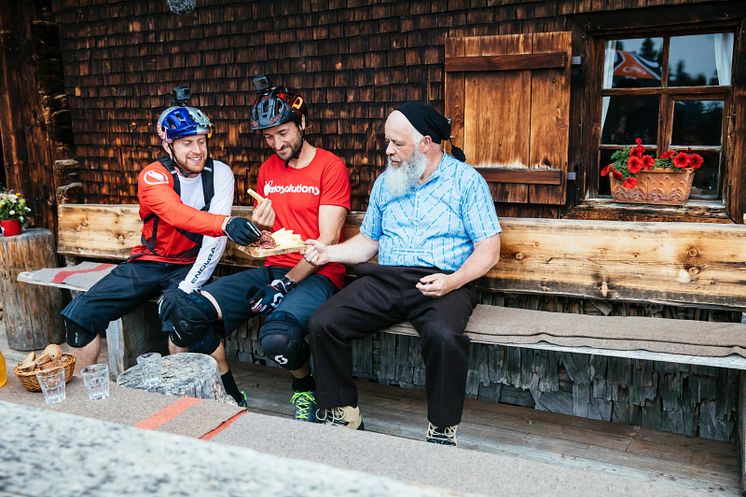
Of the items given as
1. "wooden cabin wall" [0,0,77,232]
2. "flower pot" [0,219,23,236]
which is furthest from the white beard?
"wooden cabin wall" [0,0,77,232]

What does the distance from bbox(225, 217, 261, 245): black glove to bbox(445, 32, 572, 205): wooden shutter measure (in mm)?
1240

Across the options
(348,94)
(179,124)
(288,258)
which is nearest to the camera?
(179,124)

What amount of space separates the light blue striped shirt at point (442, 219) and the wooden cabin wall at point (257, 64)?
607 mm

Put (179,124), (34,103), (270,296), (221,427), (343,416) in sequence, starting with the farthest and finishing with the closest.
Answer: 1. (34,103)
2. (179,124)
3. (270,296)
4. (343,416)
5. (221,427)

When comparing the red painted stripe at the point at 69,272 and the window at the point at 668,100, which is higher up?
the window at the point at 668,100

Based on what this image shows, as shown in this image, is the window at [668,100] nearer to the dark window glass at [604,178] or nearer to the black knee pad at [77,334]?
the dark window glass at [604,178]

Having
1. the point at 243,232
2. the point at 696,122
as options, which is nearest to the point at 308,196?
the point at 243,232

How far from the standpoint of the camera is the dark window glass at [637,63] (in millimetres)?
3488

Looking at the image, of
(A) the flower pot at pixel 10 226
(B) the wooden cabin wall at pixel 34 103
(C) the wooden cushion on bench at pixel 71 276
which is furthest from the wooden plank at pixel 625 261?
(B) the wooden cabin wall at pixel 34 103

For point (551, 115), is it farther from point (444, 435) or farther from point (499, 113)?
point (444, 435)

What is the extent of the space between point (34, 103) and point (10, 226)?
112 cm

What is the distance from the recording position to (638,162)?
11.1ft

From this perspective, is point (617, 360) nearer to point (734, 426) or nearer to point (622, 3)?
point (734, 426)

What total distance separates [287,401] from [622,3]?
109 inches
